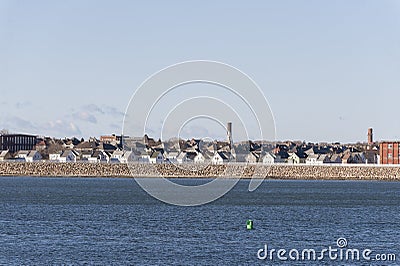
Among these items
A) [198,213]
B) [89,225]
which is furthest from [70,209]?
[89,225]

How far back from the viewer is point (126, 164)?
179000 mm

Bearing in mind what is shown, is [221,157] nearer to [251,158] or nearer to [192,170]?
[251,158]

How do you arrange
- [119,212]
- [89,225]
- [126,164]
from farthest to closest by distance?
[126,164] → [119,212] → [89,225]

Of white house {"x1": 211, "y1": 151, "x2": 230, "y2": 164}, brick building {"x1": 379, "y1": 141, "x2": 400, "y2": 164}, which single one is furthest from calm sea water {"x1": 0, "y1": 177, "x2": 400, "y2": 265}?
white house {"x1": 211, "y1": 151, "x2": 230, "y2": 164}

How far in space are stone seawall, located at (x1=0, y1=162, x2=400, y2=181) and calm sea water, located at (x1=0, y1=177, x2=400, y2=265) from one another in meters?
78.2

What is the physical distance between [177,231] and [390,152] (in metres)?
112

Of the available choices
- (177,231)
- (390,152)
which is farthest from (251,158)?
(177,231)

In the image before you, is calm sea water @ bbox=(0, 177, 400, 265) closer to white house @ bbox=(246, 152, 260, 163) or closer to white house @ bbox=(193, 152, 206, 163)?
white house @ bbox=(246, 152, 260, 163)

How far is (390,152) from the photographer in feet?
528

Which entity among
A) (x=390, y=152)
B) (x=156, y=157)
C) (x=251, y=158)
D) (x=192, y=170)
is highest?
(x=390, y=152)

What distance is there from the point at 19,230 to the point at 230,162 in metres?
132

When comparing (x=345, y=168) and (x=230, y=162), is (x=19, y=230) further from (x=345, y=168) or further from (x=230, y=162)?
(x=230, y=162)

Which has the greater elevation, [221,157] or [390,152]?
[390,152]

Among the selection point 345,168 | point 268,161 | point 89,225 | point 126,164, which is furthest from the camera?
point 268,161
